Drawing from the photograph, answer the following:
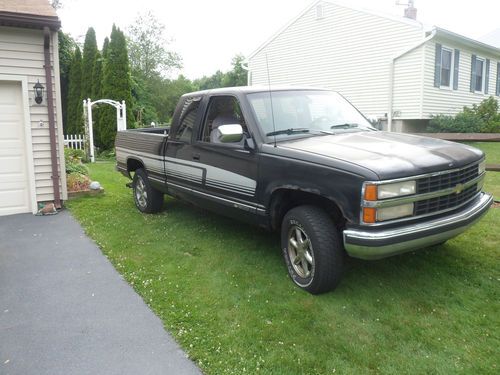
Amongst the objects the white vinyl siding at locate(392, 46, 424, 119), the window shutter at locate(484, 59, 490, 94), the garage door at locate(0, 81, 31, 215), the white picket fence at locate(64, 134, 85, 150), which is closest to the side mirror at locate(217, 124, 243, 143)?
the garage door at locate(0, 81, 31, 215)

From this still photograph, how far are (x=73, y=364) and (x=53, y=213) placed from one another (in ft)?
→ 16.4

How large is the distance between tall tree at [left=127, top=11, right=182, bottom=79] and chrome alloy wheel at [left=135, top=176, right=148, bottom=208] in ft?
97.2

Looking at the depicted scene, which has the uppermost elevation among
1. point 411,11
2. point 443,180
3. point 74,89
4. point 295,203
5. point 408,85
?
point 411,11

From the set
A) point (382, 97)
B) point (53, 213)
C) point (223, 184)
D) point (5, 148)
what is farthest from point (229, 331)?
point (382, 97)

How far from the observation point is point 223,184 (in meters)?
4.98

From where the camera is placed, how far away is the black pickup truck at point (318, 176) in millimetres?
3455

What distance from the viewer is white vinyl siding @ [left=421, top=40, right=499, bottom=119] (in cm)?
1603

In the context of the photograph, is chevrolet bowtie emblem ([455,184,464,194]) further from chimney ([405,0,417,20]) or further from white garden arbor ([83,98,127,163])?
chimney ([405,0,417,20])

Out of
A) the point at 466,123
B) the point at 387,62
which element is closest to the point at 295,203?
the point at 466,123

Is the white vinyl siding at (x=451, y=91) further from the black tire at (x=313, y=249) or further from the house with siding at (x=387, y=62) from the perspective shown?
the black tire at (x=313, y=249)

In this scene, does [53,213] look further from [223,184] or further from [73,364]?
[73,364]

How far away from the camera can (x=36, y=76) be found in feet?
24.4

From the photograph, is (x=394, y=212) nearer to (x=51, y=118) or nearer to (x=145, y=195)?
(x=145, y=195)

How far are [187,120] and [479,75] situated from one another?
58.8 feet
